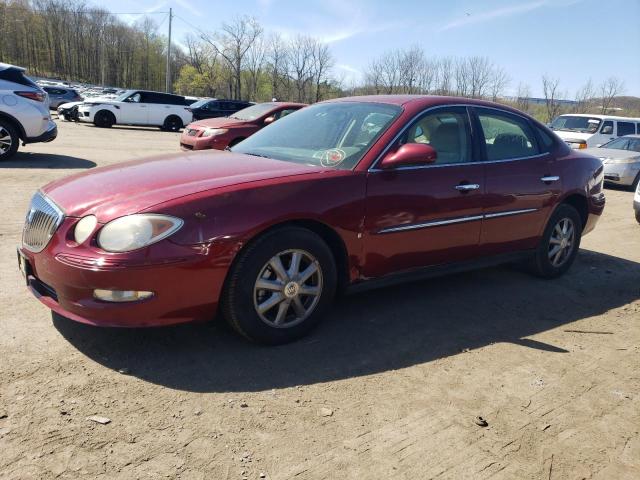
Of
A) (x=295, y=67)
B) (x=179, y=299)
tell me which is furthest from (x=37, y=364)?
(x=295, y=67)

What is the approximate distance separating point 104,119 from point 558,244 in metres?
20.9

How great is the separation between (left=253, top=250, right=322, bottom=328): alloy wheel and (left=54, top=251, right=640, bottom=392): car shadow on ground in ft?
0.64

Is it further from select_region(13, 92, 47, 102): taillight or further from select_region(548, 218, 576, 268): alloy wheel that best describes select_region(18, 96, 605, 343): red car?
select_region(13, 92, 47, 102): taillight

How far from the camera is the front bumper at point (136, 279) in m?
2.78

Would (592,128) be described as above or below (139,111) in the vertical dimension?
below

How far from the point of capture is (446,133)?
4.21 meters

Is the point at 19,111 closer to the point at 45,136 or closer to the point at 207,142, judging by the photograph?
the point at 45,136

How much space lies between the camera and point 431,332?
378cm

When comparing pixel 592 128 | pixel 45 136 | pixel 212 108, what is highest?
pixel 212 108

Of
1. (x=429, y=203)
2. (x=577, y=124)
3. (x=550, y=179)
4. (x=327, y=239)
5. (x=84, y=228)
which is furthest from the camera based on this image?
(x=577, y=124)

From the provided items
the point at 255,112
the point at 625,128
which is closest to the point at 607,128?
the point at 625,128

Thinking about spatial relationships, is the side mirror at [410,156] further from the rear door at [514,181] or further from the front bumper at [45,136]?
the front bumper at [45,136]

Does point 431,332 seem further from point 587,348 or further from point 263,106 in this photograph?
point 263,106

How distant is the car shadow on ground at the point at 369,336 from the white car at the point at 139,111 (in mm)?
20500
